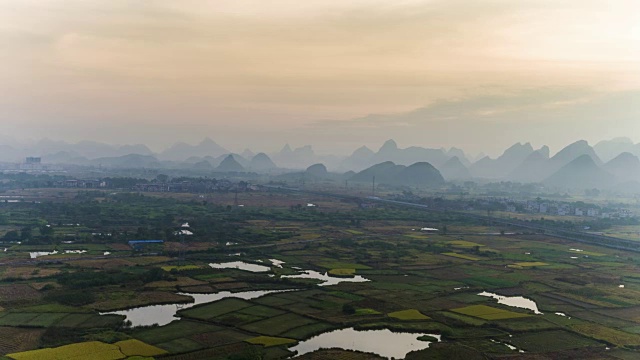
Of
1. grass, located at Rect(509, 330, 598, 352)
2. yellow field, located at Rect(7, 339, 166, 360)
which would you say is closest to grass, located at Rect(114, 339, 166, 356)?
yellow field, located at Rect(7, 339, 166, 360)

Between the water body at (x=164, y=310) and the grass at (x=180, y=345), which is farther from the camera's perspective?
the water body at (x=164, y=310)

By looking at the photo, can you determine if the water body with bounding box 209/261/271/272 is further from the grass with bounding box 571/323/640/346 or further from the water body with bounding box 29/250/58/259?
the grass with bounding box 571/323/640/346

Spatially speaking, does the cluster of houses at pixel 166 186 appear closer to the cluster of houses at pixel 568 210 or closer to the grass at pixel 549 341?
the cluster of houses at pixel 568 210

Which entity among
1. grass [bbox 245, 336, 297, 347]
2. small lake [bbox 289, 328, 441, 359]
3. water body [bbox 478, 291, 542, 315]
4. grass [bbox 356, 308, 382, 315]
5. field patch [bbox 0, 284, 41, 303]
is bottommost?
small lake [bbox 289, 328, 441, 359]

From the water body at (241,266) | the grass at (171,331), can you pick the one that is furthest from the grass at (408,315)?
the water body at (241,266)

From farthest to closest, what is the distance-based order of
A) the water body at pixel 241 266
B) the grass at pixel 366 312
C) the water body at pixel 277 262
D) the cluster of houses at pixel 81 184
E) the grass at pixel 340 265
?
the cluster of houses at pixel 81 184 < the water body at pixel 277 262 < the grass at pixel 340 265 < the water body at pixel 241 266 < the grass at pixel 366 312

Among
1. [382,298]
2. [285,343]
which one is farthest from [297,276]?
[285,343]
